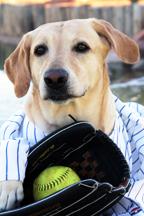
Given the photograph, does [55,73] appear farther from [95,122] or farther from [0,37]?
[0,37]

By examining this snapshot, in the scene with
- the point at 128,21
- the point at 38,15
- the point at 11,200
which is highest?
the point at 11,200

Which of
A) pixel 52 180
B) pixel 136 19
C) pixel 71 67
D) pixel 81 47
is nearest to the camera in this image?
pixel 52 180

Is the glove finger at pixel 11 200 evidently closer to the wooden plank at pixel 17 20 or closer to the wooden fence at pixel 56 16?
the wooden fence at pixel 56 16

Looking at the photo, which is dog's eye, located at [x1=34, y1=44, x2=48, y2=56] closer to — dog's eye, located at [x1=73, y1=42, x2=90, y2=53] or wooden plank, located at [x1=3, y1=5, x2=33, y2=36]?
dog's eye, located at [x1=73, y1=42, x2=90, y2=53]

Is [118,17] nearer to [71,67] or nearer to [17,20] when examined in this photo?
[17,20]

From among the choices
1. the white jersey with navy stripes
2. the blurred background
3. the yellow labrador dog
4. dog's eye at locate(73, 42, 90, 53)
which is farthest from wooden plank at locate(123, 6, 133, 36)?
dog's eye at locate(73, 42, 90, 53)

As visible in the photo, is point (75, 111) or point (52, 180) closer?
point (52, 180)

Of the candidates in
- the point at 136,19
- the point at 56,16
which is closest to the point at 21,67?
the point at 136,19

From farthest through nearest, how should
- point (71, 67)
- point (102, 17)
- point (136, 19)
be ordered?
1. point (102, 17)
2. point (136, 19)
3. point (71, 67)
